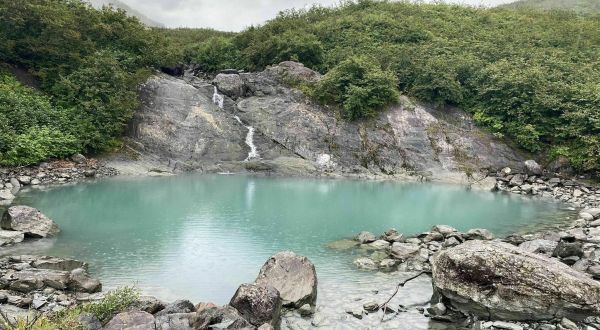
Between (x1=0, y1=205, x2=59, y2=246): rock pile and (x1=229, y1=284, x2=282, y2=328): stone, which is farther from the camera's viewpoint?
(x1=0, y1=205, x2=59, y2=246): rock pile

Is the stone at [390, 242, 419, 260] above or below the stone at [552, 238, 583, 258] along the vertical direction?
below

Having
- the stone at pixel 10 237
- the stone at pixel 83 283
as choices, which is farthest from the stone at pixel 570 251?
the stone at pixel 10 237

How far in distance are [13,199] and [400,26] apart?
5150 cm

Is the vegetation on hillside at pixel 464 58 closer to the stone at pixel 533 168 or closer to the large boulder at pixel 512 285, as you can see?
the stone at pixel 533 168

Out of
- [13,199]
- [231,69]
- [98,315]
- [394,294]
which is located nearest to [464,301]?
[394,294]

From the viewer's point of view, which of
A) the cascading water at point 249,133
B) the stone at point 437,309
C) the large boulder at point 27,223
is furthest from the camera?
the cascading water at point 249,133

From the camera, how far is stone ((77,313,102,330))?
8753 millimetres

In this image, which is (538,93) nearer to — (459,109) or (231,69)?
(459,109)

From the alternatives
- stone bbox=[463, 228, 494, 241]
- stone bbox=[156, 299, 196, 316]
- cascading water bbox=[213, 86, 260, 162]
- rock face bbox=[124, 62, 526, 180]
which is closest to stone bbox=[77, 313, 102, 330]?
stone bbox=[156, 299, 196, 316]

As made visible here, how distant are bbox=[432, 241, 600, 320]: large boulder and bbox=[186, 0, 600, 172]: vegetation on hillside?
2915cm

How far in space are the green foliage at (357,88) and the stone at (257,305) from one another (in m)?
34.0

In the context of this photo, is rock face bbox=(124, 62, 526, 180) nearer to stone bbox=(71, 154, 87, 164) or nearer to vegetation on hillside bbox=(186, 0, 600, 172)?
vegetation on hillside bbox=(186, 0, 600, 172)

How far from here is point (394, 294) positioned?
12.6 m

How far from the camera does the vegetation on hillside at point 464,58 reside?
3928 centimetres
